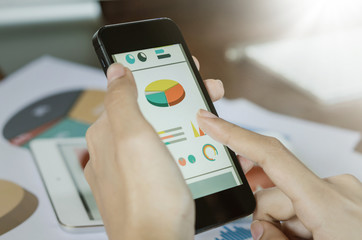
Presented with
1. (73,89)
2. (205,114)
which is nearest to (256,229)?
(205,114)

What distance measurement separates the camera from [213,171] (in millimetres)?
351

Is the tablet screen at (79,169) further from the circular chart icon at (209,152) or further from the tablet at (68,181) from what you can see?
the circular chart icon at (209,152)

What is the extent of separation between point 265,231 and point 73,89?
40 cm

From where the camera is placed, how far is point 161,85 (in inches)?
14.6

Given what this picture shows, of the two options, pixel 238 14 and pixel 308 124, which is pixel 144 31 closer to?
pixel 308 124

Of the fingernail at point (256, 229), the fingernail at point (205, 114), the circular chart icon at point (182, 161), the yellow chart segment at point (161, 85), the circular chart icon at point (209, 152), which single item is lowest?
the fingernail at point (256, 229)

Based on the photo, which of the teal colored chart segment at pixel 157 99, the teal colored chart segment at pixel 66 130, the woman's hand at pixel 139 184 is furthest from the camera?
the teal colored chart segment at pixel 66 130

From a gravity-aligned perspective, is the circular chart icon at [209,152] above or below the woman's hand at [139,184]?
below

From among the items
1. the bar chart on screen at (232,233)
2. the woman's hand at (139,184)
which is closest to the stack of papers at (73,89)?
the bar chart on screen at (232,233)

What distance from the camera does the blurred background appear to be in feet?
1.96

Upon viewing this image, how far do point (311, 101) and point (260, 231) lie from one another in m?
0.30

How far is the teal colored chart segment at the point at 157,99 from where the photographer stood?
0.36m

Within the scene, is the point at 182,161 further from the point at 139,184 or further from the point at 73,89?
the point at 73,89

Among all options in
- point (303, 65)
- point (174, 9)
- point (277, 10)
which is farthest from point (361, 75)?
point (174, 9)
